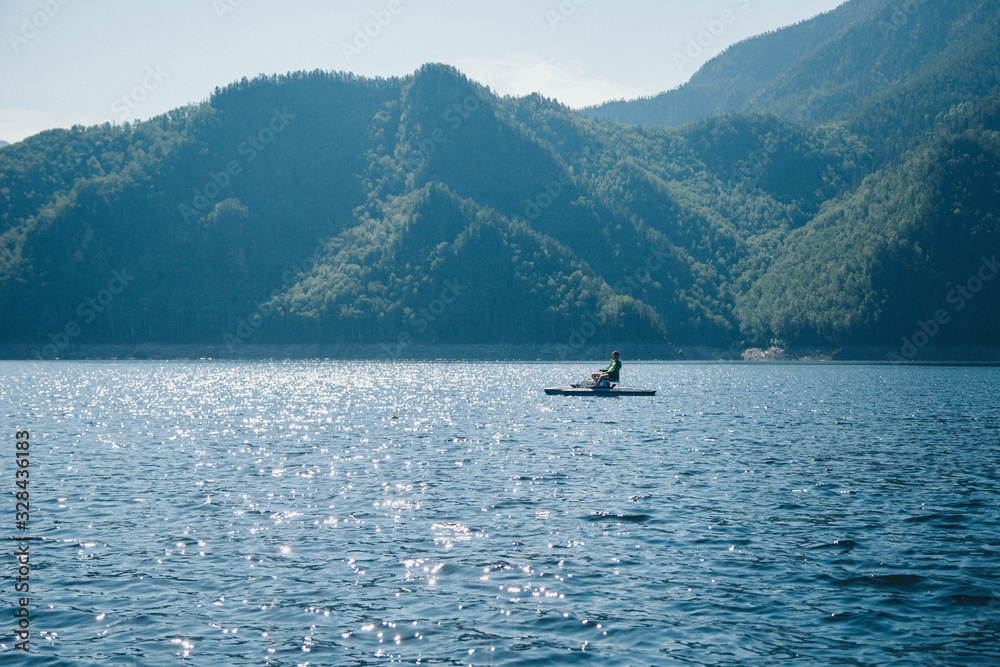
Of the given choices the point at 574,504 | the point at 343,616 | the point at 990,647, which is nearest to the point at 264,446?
the point at 574,504

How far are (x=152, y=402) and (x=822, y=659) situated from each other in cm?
7336

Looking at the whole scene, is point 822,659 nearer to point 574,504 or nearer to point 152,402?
point 574,504

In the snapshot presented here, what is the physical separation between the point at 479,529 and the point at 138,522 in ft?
35.2

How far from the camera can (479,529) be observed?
80.4 feet

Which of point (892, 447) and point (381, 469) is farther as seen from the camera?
point (892, 447)

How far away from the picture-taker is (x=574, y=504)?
28391mm

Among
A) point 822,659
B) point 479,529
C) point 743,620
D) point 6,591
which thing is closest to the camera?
point 822,659

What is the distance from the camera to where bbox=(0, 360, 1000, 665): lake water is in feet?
52.2

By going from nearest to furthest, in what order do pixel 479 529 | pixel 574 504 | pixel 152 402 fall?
pixel 479 529 < pixel 574 504 < pixel 152 402

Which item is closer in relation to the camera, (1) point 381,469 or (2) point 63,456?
(1) point 381,469

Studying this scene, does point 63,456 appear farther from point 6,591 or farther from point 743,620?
point 743,620

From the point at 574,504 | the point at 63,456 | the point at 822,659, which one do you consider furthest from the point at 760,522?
the point at 63,456

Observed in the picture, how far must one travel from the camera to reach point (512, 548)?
2231 cm

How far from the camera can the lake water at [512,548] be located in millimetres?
15906
